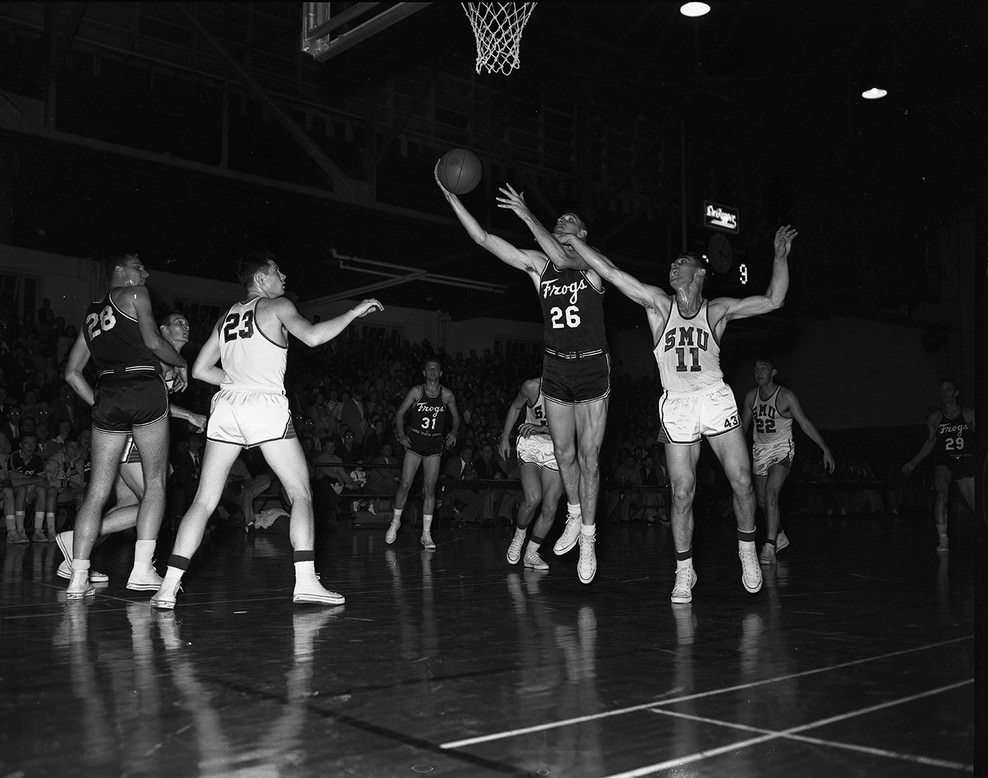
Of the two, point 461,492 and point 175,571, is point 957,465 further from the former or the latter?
point 175,571

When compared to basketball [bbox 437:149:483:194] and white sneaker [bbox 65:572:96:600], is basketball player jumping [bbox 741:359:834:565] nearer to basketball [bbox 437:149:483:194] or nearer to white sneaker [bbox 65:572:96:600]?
basketball [bbox 437:149:483:194]

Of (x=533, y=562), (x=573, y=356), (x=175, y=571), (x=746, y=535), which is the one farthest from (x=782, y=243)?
(x=175, y=571)

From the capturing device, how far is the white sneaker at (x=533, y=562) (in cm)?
775

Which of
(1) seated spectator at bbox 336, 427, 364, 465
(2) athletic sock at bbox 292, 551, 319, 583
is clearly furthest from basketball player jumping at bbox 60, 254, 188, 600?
(1) seated spectator at bbox 336, 427, 364, 465

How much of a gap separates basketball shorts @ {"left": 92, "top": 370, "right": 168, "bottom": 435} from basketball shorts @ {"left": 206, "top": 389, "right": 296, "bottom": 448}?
700mm

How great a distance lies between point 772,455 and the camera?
31.7 feet

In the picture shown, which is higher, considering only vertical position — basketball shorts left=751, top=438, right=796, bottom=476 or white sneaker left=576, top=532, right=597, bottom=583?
basketball shorts left=751, top=438, right=796, bottom=476

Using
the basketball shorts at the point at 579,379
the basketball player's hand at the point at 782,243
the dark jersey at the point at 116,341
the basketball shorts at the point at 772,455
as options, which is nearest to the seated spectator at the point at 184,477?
the dark jersey at the point at 116,341

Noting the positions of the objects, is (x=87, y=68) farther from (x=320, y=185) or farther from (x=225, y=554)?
(x=225, y=554)

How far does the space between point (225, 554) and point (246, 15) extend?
46.6ft

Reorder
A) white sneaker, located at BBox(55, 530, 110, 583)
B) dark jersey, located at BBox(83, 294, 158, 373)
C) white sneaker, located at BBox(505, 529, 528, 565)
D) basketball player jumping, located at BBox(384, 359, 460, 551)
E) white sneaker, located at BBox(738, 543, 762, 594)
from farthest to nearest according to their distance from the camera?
basketball player jumping, located at BBox(384, 359, 460, 551) → white sneaker, located at BBox(505, 529, 528, 565) → white sneaker, located at BBox(55, 530, 110, 583) → white sneaker, located at BBox(738, 543, 762, 594) → dark jersey, located at BBox(83, 294, 158, 373)

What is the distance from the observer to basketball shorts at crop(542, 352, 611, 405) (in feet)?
22.6

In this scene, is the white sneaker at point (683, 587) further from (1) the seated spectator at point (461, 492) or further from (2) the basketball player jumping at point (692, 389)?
(1) the seated spectator at point (461, 492)

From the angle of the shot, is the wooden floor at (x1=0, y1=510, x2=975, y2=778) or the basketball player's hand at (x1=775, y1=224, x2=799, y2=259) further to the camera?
the basketball player's hand at (x1=775, y1=224, x2=799, y2=259)
